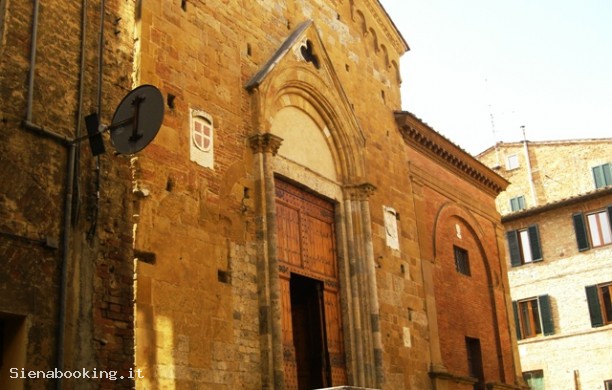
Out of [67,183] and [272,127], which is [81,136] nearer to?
[67,183]

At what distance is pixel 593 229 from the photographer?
26672 mm

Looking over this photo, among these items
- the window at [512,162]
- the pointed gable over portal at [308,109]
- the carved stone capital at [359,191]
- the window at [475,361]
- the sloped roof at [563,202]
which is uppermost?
the window at [512,162]

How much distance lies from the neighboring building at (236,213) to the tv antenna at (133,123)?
351 mm

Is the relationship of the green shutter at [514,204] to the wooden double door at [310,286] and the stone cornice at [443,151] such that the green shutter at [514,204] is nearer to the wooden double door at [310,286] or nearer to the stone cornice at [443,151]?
the stone cornice at [443,151]

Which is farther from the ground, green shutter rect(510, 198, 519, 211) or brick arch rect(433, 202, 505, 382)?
green shutter rect(510, 198, 519, 211)

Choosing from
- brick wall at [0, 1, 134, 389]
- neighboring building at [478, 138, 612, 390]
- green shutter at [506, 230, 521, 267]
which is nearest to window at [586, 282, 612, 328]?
neighboring building at [478, 138, 612, 390]

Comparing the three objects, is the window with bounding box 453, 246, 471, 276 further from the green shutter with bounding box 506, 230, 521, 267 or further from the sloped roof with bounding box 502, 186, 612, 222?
the green shutter with bounding box 506, 230, 521, 267

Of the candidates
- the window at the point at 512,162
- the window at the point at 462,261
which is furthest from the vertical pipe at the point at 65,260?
the window at the point at 512,162

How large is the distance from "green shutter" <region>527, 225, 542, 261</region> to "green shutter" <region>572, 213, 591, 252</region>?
1450mm

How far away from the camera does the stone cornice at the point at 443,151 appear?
56.2 ft

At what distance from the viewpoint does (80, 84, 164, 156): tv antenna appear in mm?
8086

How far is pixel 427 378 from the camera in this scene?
49.2ft

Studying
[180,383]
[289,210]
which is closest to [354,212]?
[289,210]

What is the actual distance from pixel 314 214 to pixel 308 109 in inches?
76.9
